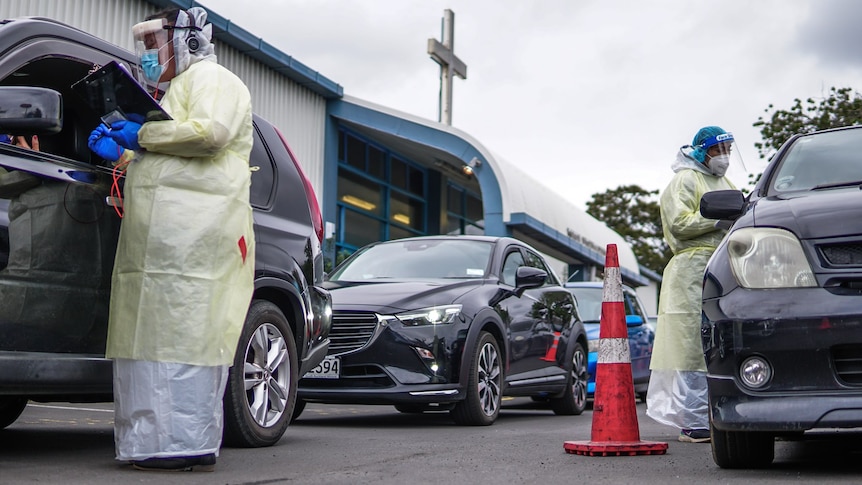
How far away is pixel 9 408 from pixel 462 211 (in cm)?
2140

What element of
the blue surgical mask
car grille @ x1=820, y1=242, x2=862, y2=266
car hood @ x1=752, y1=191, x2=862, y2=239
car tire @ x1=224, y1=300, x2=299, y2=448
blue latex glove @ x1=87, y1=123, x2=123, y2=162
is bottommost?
car tire @ x1=224, y1=300, x2=299, y2=448

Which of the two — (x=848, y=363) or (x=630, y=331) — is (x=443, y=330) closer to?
(x=848, y=363)

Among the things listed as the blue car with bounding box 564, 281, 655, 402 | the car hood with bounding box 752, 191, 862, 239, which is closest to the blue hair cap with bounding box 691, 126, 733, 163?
the car hood with bounding box 752, 191, 862, 239

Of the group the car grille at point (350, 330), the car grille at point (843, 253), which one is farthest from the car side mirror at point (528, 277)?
the car grille at point (843, 253)

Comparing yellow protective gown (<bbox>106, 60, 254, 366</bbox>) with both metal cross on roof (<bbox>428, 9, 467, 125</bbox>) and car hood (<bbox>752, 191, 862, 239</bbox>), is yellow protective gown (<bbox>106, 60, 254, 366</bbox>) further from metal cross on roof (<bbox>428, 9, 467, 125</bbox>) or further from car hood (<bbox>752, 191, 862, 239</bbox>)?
metal cross on roof (<bbox>428, 9, 467, 125</bbox>)

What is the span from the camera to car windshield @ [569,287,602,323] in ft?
43.4

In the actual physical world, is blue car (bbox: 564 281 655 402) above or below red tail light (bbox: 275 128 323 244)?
below

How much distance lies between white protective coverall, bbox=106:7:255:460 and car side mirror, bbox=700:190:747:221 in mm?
2143

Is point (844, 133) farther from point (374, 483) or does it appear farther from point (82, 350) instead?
point (82, 350)

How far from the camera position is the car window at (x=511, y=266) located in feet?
30.2

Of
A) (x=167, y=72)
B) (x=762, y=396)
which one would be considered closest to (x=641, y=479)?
(x=762, y=396)

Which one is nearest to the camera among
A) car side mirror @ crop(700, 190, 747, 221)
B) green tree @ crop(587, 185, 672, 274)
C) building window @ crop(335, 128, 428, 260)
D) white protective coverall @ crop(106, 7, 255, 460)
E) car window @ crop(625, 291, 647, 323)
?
white protective coverall @ crop(106, 7, 255, 460)

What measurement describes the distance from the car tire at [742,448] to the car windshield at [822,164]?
1.24 meters

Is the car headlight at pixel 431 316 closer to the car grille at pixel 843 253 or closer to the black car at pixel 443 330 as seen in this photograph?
the black car at pixel 443 330
